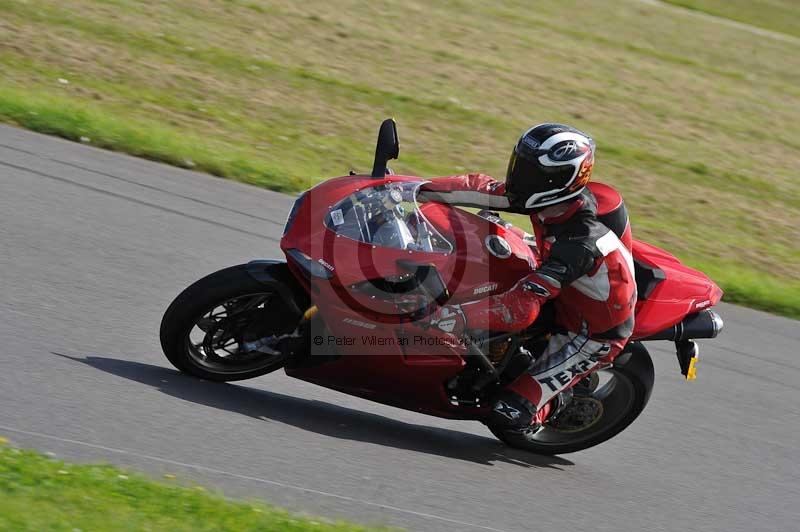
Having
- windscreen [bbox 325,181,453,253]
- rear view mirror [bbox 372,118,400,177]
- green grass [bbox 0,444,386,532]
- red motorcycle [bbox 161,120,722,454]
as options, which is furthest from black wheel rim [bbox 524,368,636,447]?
green grass [bbox 0,444,386,532]

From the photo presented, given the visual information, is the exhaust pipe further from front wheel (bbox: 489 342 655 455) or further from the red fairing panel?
front wheel (bbox: 489 342 655 455)

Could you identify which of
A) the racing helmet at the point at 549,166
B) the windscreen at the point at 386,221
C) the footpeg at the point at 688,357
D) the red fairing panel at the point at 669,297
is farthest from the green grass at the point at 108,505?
the footpeg at the point at 688,357

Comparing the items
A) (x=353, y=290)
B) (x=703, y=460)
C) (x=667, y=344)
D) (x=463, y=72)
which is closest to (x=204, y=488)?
(x=353, y=290)

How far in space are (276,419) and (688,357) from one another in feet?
7.19

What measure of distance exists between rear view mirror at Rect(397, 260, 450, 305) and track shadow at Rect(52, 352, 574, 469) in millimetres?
984

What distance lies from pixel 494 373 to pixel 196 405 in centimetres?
151

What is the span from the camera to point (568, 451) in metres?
6.22

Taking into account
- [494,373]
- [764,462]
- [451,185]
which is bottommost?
[764,462]

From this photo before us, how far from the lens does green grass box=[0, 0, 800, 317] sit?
10.6 metres

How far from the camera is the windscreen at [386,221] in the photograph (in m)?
5.23

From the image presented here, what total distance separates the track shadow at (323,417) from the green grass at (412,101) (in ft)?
13.5

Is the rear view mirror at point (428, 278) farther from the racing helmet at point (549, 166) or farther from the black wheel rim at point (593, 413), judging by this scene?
the black wheel rim at point (593, 413)

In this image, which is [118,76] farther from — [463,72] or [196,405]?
[196,405]

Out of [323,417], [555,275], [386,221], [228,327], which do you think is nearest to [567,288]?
[555,275]
